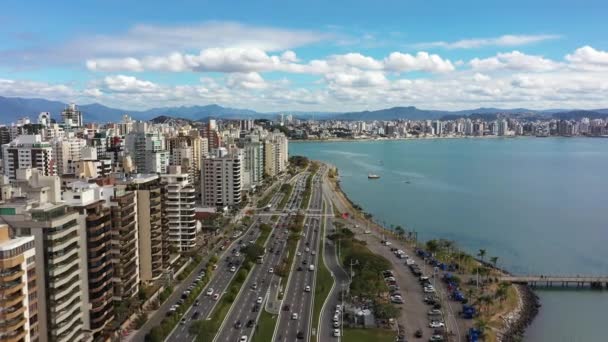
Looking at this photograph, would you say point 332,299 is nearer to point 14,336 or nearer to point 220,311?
point 220,311

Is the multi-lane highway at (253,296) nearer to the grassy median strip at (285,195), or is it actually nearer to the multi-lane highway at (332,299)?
the multi-lane highway at (332,299)

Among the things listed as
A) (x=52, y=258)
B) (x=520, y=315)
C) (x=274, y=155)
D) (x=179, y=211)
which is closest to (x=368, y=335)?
(x=520, y=315)

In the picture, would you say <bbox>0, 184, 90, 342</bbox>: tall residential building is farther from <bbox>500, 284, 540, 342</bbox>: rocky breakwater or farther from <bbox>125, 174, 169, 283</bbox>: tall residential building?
<bbox>500, 284, 540, 342</bbox>: rocky breakwater

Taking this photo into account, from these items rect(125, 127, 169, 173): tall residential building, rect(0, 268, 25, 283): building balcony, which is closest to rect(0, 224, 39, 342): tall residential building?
rect(0, 268, 25, 283): building balcony

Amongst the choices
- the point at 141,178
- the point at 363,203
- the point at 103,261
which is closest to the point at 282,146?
the point at 363,203

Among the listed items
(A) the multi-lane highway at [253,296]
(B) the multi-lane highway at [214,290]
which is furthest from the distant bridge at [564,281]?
(B) the multi-lane highway at [214,290]

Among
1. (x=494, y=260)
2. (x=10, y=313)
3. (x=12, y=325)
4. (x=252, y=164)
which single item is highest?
(x=252, y=164)
